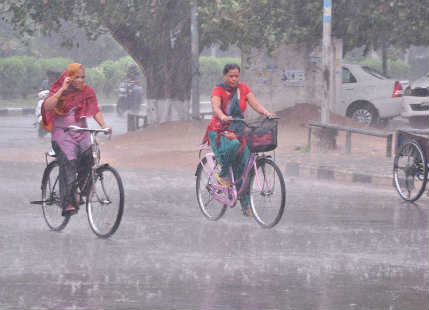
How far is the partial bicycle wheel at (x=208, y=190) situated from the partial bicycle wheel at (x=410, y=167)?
272 centimetres

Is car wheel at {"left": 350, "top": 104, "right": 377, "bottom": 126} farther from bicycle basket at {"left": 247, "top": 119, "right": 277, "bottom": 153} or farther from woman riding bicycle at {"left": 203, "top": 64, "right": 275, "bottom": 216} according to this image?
bicycle basket at {"left": 247, "top": 119, "right": 277, "bottom": 153}

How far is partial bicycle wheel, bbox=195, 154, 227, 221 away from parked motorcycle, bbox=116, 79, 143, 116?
22318 millimetres

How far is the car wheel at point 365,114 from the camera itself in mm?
23656

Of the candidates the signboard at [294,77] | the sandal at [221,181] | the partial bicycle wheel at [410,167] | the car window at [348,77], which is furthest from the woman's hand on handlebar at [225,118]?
the car window at [348,77]

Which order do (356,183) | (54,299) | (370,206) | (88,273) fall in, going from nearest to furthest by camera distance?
(54,299) → (88,273) → (370,206) → (356,183)

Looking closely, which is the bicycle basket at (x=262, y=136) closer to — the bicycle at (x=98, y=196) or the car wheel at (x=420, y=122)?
the bicycle at (x=98, y=196)

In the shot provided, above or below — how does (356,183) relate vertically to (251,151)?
below

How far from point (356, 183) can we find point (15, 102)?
2753cm

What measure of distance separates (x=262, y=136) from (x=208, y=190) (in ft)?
3.84

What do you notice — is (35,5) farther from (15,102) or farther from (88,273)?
(15,102)

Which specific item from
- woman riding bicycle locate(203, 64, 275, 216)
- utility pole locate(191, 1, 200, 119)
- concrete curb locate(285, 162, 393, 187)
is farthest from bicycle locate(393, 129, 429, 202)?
utility pole locate(191, 1, 200, 119)

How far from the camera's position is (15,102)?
38.8 meters

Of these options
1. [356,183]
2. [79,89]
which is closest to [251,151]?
[79,89]

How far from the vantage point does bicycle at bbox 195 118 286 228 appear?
8969mm
